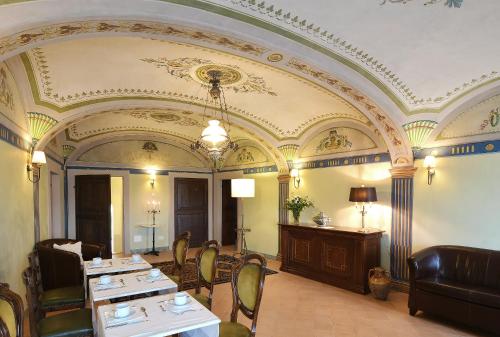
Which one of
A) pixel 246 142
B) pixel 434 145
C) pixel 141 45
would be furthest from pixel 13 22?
pixel 246 142

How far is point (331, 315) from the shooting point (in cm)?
393

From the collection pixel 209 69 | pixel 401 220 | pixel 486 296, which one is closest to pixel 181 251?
pixel 209 69

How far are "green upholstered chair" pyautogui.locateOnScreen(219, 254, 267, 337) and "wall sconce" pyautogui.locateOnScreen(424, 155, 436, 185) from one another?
3166 mm

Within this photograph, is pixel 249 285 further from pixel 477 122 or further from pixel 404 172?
pixel 477 122

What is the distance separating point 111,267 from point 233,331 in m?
1.94

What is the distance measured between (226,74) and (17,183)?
2.88 metres

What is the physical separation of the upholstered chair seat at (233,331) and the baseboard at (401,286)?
3.26m

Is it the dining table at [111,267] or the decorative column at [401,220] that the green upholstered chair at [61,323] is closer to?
the dining table at [111,267]

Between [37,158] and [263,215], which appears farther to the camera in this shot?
[263,215]

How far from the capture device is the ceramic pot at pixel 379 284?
4.41 meters

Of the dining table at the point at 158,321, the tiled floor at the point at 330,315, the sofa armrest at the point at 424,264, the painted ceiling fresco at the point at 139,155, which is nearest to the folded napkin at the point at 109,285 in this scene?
the dining table at the point at 158,321

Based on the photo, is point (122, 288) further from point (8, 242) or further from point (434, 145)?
point (434, 145)

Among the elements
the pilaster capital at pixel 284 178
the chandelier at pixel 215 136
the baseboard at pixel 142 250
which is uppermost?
the chandelier at pixel 215 136

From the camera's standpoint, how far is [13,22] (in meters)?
2.13
